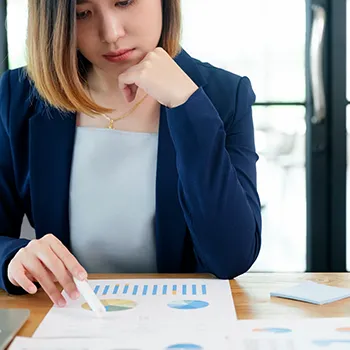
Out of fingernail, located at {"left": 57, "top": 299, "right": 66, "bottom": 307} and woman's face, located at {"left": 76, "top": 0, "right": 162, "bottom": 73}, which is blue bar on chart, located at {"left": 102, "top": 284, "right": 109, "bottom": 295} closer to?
fingernail, located at {"left": 57, "top": 299, "right": 66, "bottom": 307}

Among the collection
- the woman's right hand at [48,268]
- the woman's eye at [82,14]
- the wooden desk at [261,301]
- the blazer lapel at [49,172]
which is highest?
the woman's eye at [82,14]

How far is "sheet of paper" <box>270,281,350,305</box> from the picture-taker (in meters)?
0.86

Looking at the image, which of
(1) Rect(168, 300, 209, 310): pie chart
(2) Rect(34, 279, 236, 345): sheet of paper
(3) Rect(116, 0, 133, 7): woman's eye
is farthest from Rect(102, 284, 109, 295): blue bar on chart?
(3) Rect(116, 0, 133, 7): woman's eye

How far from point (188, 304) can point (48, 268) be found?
0.65 feet

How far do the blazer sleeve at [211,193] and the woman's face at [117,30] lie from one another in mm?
170

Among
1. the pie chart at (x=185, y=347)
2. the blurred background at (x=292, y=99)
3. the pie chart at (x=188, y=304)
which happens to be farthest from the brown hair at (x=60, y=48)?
the blurred background at (x=292, y=99)

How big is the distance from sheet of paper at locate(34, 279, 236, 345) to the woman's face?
40cm

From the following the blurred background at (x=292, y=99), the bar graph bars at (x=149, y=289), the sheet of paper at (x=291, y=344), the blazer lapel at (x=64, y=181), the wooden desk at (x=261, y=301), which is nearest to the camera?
the sheet of paper at (x=291, y=344)

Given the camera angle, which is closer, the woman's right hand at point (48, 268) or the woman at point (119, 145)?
the woman's right hand at point (48, 268)

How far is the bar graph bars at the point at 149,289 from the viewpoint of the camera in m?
0.91

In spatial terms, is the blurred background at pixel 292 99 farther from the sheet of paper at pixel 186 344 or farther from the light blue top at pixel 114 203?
the sheet of paper at pixel 186 344

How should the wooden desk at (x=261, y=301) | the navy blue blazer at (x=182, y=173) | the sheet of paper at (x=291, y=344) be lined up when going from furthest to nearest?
1. the navy blue blazer at (x=182, y=173)
2. the wooden desk at (x=261, y=301)
3. the sheet of paper at (x=291, y=344)

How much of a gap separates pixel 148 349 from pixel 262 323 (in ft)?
0.52

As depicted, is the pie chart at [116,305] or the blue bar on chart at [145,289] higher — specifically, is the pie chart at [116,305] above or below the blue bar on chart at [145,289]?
above
